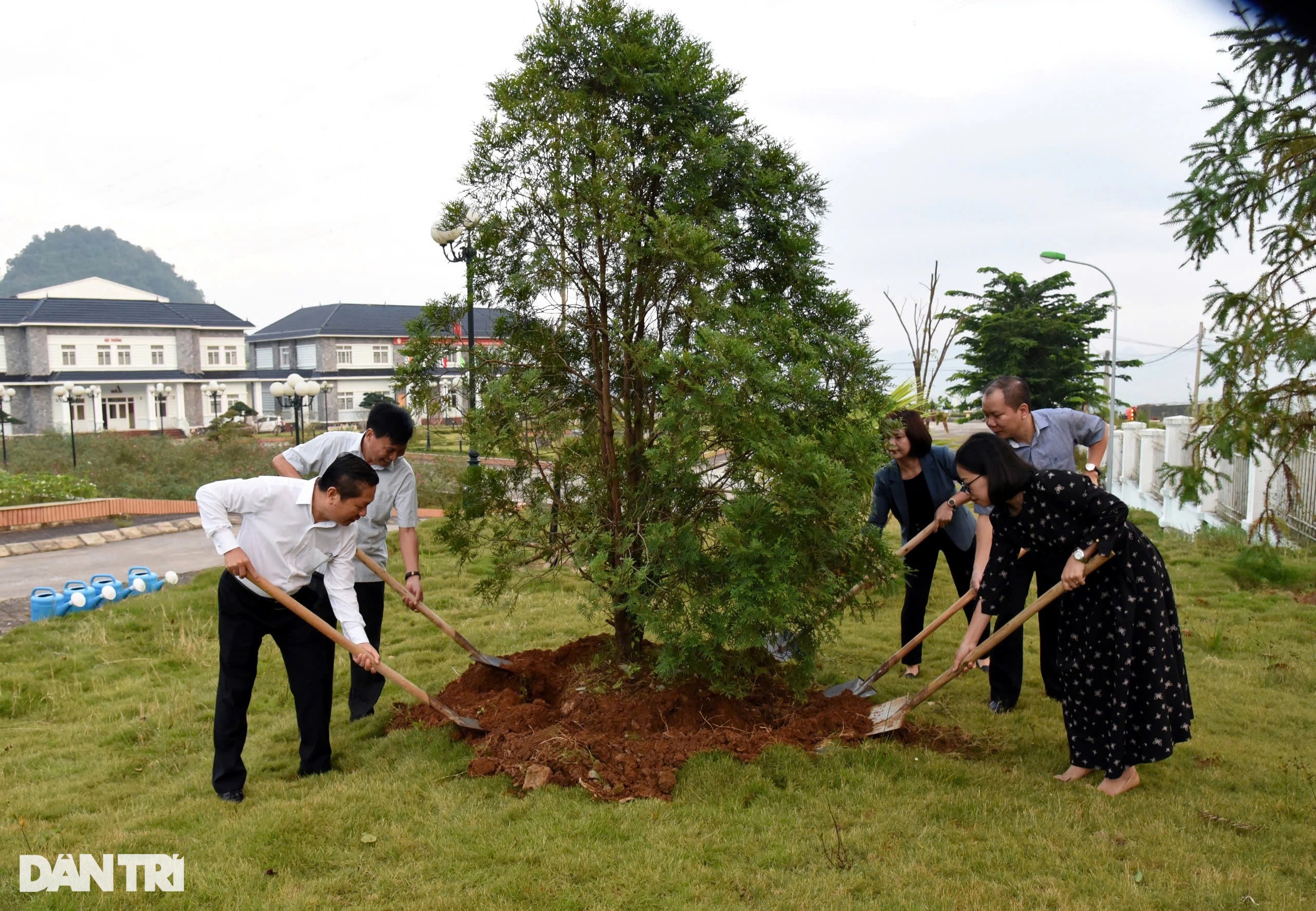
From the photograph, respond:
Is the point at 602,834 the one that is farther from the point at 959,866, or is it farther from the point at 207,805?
the point at 207,805

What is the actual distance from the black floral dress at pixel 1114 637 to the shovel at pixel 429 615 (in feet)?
9.55

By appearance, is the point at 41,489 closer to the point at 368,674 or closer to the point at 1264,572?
the point at 368,674

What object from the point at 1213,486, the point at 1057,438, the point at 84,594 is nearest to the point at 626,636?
the point at 1057,438

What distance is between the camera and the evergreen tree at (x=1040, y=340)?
21.7m

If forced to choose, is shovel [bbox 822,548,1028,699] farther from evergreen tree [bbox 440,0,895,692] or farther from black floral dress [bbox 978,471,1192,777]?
black floral dress [bbox 978,471,1192,777]

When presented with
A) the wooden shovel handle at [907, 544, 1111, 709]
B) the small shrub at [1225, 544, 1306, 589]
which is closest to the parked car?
the small shrub at [1225, 544, 1306, 589]

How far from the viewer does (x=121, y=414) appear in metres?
43.1

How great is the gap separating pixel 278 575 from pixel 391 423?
970 mm

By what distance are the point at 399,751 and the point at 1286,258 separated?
741 centimetres

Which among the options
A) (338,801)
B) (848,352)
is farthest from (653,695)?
(848,352)

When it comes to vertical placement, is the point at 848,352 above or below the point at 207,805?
above

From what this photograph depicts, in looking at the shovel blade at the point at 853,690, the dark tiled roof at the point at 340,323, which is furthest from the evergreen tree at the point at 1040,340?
the dark tiled roof at the point at 340,323

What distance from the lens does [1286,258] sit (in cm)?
715

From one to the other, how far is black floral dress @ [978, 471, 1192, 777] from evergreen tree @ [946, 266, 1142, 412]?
61.6 feet
